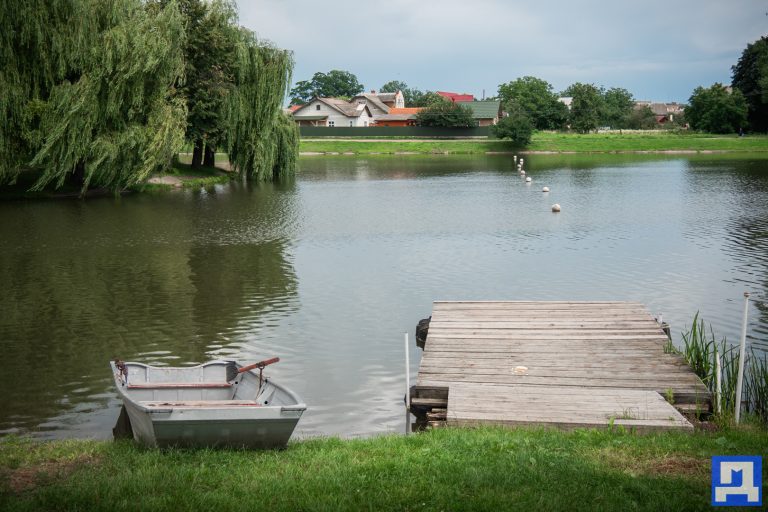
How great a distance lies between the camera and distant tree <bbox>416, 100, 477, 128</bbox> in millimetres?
108250

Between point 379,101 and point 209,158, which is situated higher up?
point 379,101

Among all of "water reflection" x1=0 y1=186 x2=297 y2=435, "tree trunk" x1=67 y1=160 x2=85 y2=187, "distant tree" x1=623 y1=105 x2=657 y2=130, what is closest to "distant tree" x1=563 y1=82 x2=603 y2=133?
"distant tree" x1=623 y1=105 x2=657 y2=130

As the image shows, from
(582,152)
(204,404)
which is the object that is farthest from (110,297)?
(582,152)

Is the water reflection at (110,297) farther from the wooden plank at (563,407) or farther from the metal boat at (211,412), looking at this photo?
the wooden plank at (563,407)

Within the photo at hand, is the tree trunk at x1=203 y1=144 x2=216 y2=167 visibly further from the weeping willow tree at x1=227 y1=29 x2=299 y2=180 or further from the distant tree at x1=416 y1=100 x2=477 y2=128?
the distant tree at x1=416 y1=100 x2=477 y2=128

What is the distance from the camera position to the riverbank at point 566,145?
90.5 meters

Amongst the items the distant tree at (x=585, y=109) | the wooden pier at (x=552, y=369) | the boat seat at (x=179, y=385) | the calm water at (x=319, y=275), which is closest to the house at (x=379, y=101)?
the distant tree at (x=585, y=109)

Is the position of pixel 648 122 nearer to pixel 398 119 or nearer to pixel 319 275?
pixel 398 119

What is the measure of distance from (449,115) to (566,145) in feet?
62.4

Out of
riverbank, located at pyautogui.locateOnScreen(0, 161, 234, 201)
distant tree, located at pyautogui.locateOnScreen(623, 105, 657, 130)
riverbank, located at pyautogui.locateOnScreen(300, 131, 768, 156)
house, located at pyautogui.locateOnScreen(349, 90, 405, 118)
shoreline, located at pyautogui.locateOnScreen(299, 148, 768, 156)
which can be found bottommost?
riverbank, located at pyautogui.locateOnScreen(0, 161, 234, 201)

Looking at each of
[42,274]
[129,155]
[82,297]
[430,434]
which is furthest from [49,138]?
[430,434]

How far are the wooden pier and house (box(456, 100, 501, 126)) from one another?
11214cm

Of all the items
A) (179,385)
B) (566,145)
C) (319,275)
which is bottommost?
(319,275)

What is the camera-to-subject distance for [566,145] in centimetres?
Result: 9600
